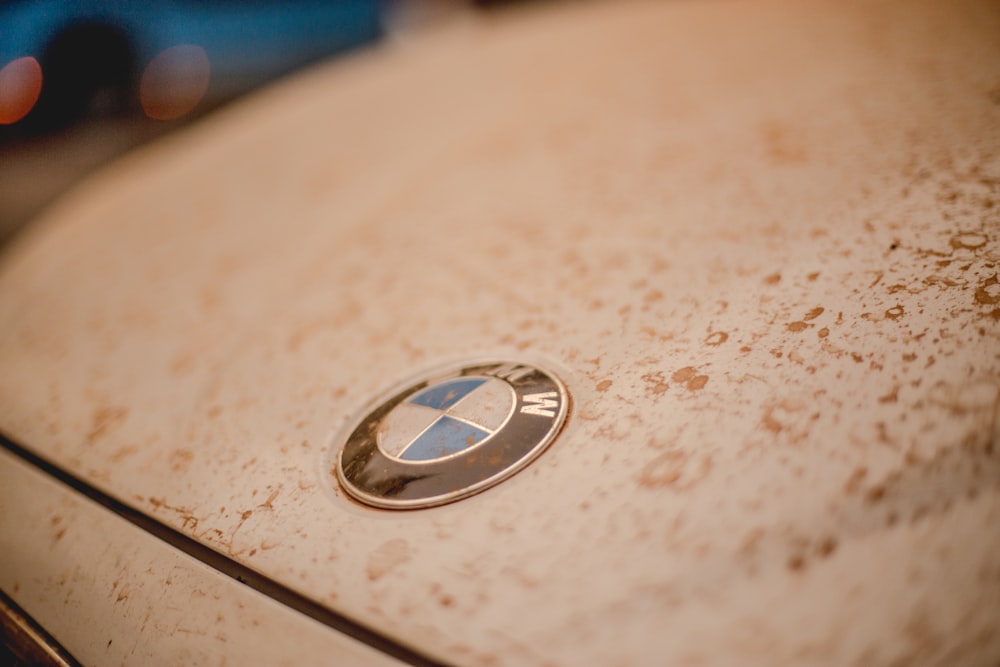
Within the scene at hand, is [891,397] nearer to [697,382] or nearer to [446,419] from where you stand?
[697,382]

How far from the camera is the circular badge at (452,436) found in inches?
23.3

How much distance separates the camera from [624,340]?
28.0 inches

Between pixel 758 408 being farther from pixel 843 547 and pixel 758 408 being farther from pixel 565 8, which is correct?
pixel 565 8

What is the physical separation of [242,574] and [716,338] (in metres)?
0.56

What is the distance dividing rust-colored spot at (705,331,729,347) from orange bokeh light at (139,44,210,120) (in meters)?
2.63

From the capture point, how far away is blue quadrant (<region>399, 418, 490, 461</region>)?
62cm

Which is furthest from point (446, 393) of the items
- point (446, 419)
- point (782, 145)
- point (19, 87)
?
point (19, 87)

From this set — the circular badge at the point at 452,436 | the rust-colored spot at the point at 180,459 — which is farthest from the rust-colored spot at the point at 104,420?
the circular badge at the point at 452,436

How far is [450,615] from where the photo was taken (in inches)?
19.1

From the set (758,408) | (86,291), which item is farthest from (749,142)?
(86,291)

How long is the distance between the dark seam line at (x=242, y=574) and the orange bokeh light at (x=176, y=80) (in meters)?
2.20

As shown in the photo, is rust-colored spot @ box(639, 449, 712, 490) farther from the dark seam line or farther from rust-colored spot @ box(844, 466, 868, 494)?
the dark seam line

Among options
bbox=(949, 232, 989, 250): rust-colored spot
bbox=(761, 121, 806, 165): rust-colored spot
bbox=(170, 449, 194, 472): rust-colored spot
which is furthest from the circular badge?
bbox=(761, 121, 806, 165): rust-colored spot

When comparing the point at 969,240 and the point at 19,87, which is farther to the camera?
the point at 19,87
